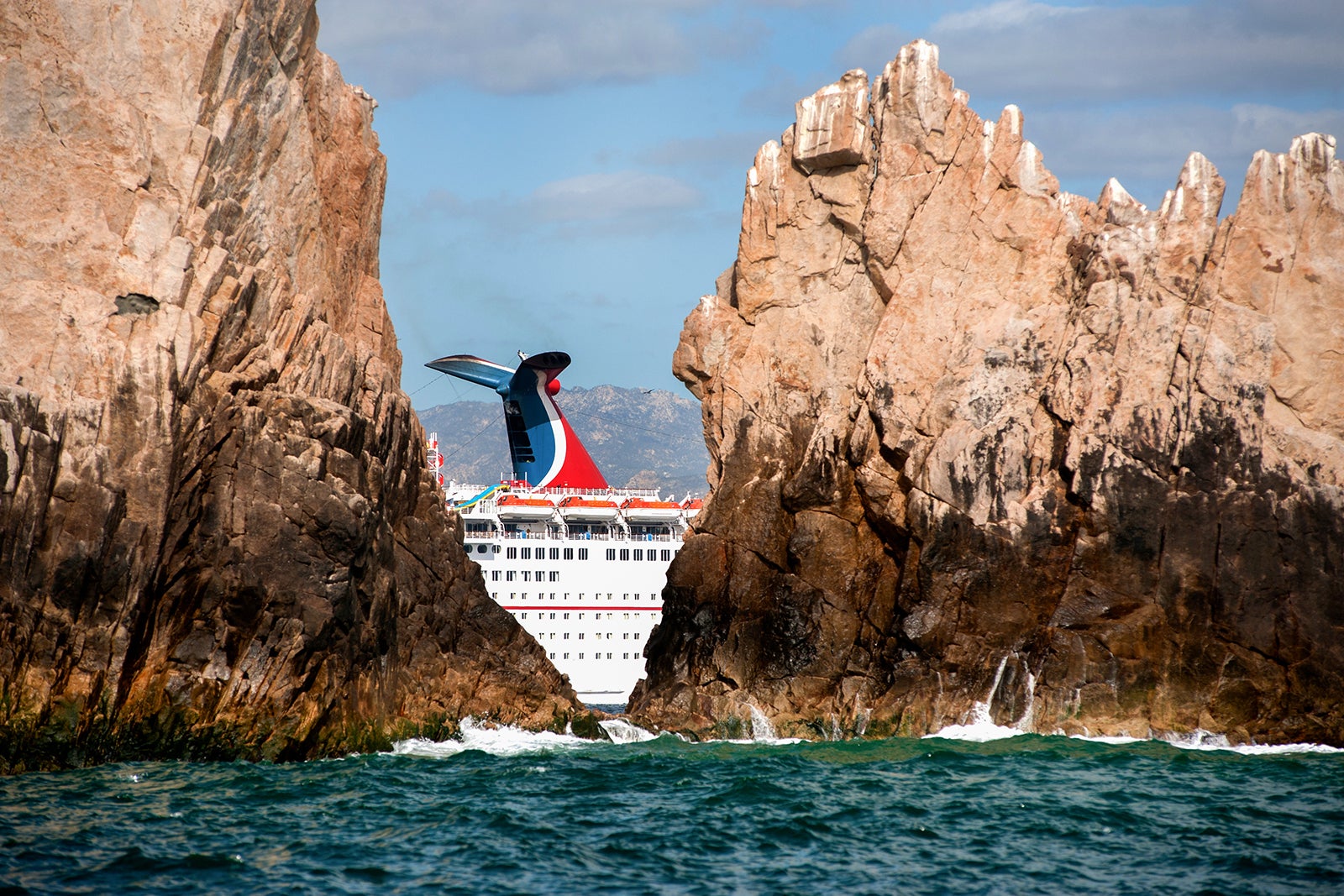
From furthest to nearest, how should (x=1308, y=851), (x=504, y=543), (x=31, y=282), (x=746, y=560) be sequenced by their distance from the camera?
(x=504, y=543) < (x=746, y=560) < (x=31, y=282) < (x=1308, y=851)

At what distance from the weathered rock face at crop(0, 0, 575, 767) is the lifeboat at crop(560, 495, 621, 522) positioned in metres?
26.1

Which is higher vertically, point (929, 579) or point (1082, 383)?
point (1082, 383)

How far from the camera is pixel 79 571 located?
2947 centimetres

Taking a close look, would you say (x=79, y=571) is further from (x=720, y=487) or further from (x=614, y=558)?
(x=614, y=558)

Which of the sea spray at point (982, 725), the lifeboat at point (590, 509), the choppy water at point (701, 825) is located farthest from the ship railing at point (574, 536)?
the choppy water at point (701, 825)

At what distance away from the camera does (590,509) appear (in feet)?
214

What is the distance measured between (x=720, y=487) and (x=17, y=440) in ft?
64.8

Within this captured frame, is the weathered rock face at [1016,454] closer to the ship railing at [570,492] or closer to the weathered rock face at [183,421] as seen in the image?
the weathered rock face at [183,421]

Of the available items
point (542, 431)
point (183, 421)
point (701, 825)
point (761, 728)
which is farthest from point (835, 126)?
point (542, 431)

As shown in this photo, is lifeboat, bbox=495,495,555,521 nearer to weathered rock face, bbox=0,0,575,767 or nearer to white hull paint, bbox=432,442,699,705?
white hull paint, bbox=432,442,699,705

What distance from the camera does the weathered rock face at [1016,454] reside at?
Answer: 1458 inches

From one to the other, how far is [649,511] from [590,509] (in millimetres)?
2696

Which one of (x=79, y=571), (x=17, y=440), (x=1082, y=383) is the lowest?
(x=79, y=571)

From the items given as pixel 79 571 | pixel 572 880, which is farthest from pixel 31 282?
pixel 572 880
